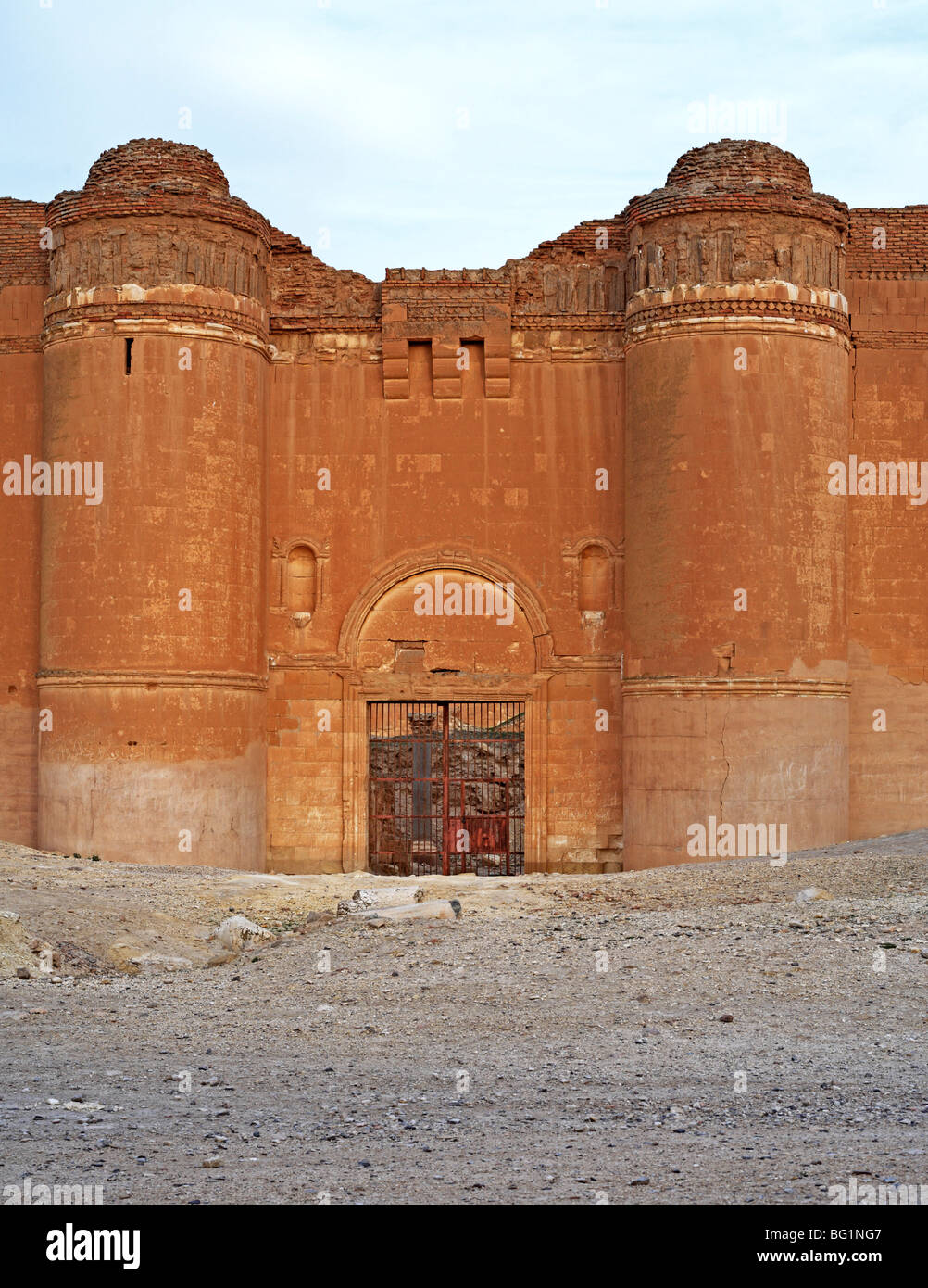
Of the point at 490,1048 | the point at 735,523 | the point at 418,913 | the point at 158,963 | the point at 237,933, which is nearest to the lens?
the point at 490,1048

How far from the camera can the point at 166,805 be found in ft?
65.3

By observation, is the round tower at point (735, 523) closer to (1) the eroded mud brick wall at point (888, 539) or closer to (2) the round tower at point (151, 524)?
(1) the eroded mud brick wall at point (888, 539)

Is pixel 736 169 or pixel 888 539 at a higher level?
pixel 736 169

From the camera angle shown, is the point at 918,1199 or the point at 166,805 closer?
the point at 918,1199

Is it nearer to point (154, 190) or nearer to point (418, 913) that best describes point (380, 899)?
point (418, 913)

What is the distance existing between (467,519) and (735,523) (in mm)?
4035

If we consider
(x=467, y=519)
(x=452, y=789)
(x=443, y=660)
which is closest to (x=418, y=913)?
→ (x=443, y=660)

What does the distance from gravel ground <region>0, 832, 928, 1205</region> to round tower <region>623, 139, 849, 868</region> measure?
17.0 ft

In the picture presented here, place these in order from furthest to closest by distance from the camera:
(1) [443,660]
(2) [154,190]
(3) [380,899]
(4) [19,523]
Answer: (4) [19,523]
(1) [443,660]
(2) [154,190]
(3) [380,899]

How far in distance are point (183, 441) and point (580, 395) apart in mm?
5845

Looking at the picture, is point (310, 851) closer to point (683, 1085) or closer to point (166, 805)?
point (166, 805)

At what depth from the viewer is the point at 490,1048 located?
29.5 feet

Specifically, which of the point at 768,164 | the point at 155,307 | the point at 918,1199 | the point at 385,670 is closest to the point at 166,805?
the point at 385,670

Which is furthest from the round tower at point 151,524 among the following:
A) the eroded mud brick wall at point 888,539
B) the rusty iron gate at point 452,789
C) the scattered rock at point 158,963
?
the eroded mud brick wall at point 888,539
